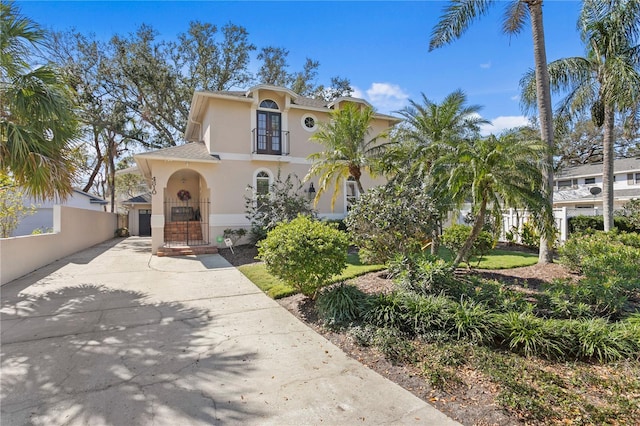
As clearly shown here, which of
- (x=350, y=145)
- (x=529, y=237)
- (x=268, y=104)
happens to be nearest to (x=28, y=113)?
(x=350, y=145)

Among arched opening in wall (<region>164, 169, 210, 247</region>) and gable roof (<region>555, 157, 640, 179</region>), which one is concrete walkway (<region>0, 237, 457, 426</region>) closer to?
arched opening in wall (<region>164, 169, 210, 247</region>)

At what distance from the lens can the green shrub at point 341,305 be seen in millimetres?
5324

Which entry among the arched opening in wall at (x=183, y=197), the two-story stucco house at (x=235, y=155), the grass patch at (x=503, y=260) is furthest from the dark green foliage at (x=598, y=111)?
the arched opening in wall at (x=183, y=197)

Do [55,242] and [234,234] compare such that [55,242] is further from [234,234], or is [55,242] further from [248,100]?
[248,100]

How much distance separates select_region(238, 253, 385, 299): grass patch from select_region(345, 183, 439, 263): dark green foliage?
115cm

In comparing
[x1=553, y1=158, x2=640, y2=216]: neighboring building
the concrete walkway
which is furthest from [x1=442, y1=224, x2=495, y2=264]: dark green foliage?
[x1=553, y1=158, x2=640, y2=216]: neighboring building

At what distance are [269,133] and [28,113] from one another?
10.1 metres

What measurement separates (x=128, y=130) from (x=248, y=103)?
14.7 m

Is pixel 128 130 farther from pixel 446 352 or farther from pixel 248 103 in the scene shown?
pixel 446 352

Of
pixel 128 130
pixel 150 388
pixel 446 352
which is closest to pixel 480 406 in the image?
pixel 446 352

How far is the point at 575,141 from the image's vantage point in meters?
32.6

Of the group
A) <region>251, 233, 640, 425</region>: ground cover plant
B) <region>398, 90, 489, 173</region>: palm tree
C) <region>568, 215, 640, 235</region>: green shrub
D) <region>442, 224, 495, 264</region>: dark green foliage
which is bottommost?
<region>251, 233, 640, 425</region>: ground cover plant

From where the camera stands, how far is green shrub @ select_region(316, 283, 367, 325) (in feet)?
17.5

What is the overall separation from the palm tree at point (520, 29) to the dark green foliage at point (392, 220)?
12.7 ft
